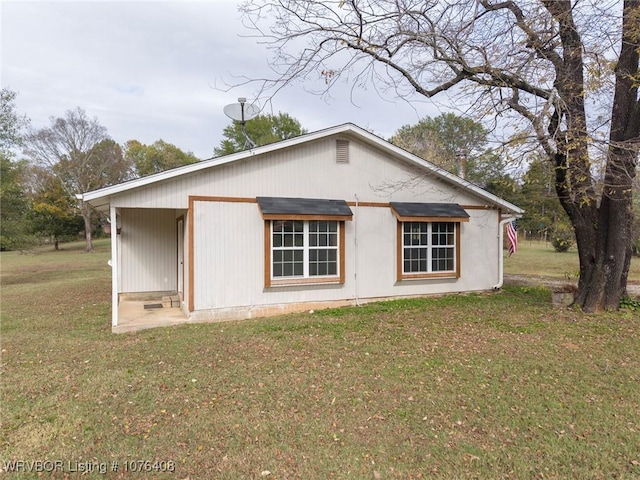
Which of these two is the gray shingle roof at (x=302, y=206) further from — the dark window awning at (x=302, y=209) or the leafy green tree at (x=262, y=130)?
the leafy green tree at (x=262, y=130)

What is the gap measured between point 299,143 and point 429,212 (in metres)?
3.58

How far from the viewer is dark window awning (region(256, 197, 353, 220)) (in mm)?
7920

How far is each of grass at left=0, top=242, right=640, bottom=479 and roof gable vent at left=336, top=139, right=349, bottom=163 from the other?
3.74 meters

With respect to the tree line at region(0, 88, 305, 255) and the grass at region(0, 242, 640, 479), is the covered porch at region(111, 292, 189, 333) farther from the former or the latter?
the tree line at region(0, 88, 305, 255)

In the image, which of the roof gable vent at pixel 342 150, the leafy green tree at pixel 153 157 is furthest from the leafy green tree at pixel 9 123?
the leafy green tree at pixel 153 157

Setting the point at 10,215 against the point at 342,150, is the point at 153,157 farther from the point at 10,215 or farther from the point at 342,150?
the point at 342,150

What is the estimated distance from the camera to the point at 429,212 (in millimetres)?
9336

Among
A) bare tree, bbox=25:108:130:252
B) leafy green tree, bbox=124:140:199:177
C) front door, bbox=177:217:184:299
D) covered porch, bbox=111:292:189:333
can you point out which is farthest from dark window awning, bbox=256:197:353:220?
leafy green tree, bbox=124:140:199:177

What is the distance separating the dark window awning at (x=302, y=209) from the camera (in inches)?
312

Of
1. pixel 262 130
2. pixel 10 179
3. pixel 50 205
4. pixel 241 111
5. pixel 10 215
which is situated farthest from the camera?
pixel 262 130

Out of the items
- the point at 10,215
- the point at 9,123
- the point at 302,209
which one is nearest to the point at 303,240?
the point at 302,209

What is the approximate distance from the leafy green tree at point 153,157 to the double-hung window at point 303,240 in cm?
3927

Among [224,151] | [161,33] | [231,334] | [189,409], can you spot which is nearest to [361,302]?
[231,334]

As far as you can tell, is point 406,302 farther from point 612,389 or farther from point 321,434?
point 321,434
